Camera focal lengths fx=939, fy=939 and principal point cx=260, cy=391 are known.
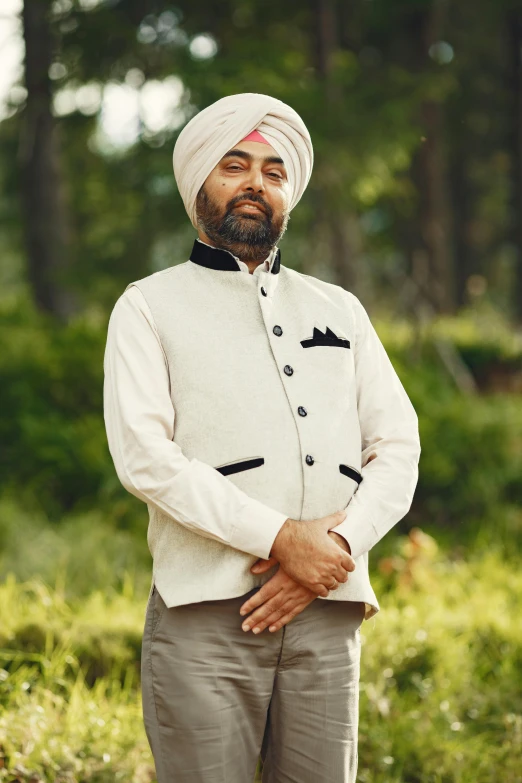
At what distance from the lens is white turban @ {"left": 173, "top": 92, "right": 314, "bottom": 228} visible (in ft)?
7.95

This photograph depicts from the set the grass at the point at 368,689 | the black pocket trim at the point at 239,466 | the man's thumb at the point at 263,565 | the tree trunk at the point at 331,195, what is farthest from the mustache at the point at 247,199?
the tree trunk at the point at 331,195

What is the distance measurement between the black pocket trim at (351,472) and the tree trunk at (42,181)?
842 cm

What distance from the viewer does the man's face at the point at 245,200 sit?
2.44 meters

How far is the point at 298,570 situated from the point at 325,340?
62 cm

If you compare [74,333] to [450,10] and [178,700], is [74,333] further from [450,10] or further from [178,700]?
[450,10]

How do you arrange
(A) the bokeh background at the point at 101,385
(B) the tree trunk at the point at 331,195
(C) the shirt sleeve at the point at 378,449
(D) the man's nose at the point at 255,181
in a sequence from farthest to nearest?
(B) the tree trunk at the point at 331,195, (A) the bokeh background at the point at 101,385, (D) the man's nose at the point at 255,181, (C) the shirt sleeve at the point at 378,449

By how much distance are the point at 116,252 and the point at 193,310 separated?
28.6 feet

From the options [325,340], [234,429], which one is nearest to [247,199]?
[325,340]

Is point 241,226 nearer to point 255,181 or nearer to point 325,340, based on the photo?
point 255,181

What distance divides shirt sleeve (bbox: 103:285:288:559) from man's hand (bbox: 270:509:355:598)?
0.10 feet

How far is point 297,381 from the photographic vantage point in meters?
2.39

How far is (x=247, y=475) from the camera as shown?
90.5 inches

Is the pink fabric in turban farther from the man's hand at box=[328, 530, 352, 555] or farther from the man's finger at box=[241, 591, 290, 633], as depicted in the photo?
the man's finger at box=[241, 591, 290, 633]

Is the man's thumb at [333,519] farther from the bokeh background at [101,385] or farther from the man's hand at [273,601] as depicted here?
the bokeh background at [101,385]
